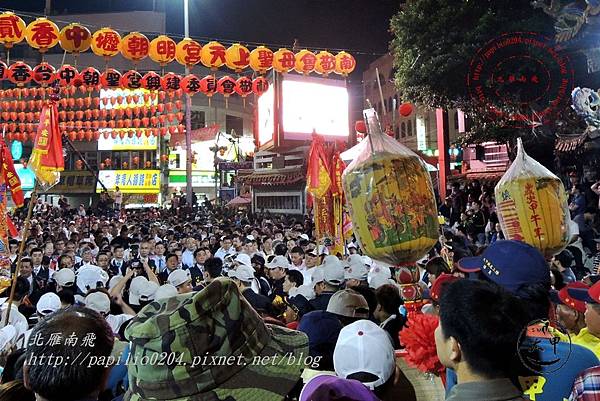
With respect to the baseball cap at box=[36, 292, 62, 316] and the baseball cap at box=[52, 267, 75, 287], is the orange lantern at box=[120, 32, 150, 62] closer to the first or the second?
the baseball cap at box=[52, 267, 75, 287]

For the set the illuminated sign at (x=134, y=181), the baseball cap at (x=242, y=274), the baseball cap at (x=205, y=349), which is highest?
the illuminated sign at (x=134, y=181)

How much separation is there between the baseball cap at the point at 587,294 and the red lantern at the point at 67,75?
1532 cm

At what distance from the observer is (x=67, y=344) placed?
1.83 m

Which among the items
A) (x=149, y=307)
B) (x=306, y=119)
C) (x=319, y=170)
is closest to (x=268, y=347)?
(x=149, y=307)

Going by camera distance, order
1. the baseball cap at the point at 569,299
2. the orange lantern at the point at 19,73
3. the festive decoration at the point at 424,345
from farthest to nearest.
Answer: the orange lantern at the point at 19,73 → the baseball cap at the point at 569,299 → the festive decoration at the point at 424,345

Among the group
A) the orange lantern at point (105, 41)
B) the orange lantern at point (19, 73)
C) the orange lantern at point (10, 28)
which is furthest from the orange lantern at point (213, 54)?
the orange lantern at point (19, 73)

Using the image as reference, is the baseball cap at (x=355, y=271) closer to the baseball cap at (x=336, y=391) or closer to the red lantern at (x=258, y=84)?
the baseball cap at (x=336, y=391)

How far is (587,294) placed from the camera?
10.0ft

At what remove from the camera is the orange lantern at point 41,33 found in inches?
485

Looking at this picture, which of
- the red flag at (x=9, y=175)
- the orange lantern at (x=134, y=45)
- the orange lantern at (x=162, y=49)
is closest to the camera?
the red flag at (x=9, y=175)

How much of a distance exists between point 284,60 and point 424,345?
1315cm

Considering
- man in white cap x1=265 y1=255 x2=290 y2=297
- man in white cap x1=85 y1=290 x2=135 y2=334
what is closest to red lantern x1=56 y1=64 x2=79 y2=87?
man in white cap x1=265 y1=255 x2=290 y2=297

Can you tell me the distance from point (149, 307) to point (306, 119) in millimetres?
17079

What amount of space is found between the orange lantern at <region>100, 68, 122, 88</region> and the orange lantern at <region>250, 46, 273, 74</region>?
4.47m
